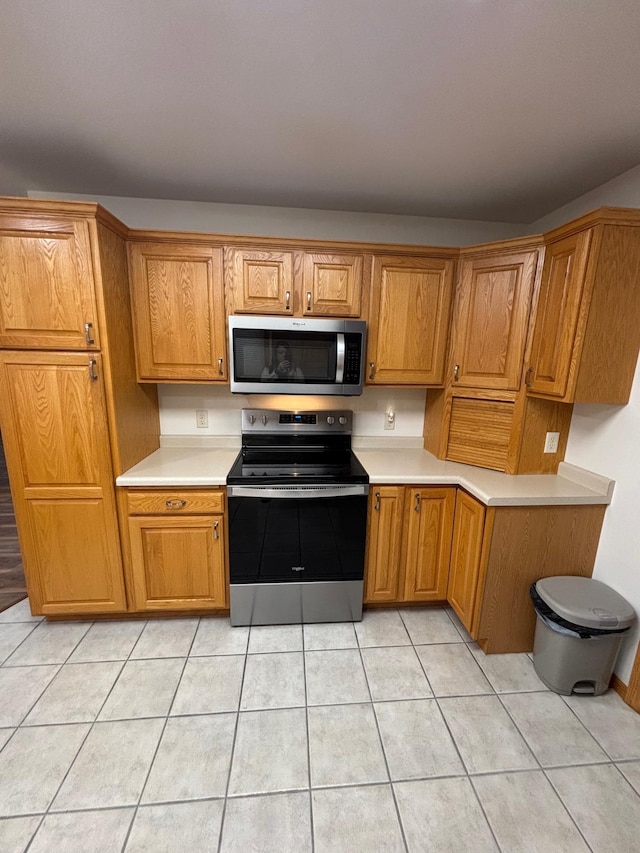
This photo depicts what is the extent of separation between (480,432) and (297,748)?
5.80 ft

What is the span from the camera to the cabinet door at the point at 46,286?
5.19 ft

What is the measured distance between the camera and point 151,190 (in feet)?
6.65

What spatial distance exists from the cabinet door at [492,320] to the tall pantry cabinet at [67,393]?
1.89 metres

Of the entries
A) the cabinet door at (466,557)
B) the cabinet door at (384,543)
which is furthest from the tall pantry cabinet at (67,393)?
the cabinet door at (466,557)

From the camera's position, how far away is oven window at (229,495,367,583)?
1891 millimetres

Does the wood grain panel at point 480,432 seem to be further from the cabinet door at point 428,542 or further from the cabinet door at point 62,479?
the cabinet door at point 62,479

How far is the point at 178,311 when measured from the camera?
1985 millimetres

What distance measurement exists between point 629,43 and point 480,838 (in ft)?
8.16

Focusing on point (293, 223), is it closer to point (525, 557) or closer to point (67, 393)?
point (67, 393)

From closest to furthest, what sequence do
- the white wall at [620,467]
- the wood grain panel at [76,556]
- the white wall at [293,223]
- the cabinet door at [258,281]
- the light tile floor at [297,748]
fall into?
the light tile floor at [297,748]
the white wall at [620,467]
the wood grain panel at [76,556]
the cabinet door at [258,281]
the white wall at [293,223]

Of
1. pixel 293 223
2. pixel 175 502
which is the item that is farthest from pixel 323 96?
pixel 175 502

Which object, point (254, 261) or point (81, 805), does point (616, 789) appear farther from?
point (254, 261)

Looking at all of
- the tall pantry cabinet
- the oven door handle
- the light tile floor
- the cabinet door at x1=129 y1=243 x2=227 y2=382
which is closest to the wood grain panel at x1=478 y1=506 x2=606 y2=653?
the light tile floor

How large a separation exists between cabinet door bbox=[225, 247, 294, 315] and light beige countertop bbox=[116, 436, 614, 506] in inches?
36.0
